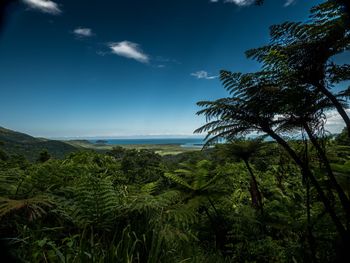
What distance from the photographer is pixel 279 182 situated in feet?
21.3

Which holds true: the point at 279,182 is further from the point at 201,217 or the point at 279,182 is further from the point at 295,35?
the point at 295,35

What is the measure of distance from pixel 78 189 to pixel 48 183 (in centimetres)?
42

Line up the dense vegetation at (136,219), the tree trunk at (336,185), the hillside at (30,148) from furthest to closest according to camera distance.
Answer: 1. the hillside at (30,148)
2. the tree trunk at (336,185)
3. the dense vegetation at (136,219)

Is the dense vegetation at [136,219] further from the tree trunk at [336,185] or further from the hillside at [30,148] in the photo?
the hillside at [30,148]

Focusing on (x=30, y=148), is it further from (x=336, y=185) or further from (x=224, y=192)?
(x=336, y=185)

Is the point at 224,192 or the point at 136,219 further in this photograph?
the point at 224,192

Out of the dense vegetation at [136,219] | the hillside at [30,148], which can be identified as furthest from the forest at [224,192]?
the hillside at [30,148]

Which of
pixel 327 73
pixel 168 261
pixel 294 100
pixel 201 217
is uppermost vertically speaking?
pixel 327 73

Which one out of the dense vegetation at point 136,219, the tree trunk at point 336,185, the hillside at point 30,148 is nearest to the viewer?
the dense vegetation at point 136,219

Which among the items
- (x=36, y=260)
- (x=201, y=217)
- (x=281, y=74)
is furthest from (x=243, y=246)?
(x=36, y=260)

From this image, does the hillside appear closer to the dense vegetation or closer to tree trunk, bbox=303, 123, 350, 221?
the dense vegetation

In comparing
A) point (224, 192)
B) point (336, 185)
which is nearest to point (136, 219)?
point (336, 185)

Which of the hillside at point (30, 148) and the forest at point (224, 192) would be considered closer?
the forest at point (224, 192)

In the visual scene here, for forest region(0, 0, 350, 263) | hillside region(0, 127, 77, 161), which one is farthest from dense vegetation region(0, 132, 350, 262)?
hillside region(0, 127, 77, 161)
